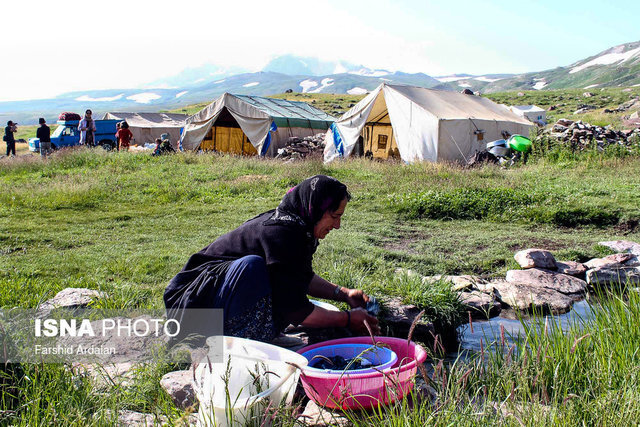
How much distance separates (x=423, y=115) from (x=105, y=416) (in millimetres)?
15557

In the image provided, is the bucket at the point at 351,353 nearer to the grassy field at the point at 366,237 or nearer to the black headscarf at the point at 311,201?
the grassy field at the point at 366,237

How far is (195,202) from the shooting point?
1028 cm

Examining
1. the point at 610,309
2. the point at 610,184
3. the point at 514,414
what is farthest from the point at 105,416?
the point at 610,184

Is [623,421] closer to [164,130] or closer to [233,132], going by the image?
[233,132]

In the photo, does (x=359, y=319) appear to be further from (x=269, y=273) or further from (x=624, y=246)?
(x=624, y=246)

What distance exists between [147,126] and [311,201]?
94.5 feet

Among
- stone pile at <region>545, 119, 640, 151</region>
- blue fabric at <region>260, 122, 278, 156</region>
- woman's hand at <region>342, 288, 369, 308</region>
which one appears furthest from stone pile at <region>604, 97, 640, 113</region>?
woman's hand at <region>342, 288, 369, 308</region>

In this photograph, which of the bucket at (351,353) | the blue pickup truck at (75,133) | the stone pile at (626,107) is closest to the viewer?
the bucket at (351,353)

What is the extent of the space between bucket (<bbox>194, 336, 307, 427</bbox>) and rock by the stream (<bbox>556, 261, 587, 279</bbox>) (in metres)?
4.55

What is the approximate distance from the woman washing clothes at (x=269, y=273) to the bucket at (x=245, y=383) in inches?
18.9

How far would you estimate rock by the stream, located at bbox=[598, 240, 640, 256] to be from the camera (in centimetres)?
645

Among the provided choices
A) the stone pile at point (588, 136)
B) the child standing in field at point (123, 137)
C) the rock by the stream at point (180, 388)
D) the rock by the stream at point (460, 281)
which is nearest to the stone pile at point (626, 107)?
the stone pile at point (588, 136)

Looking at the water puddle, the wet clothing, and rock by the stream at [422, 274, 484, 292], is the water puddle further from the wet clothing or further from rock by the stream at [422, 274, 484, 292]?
the wet clothing

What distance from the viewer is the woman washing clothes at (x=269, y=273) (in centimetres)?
306
